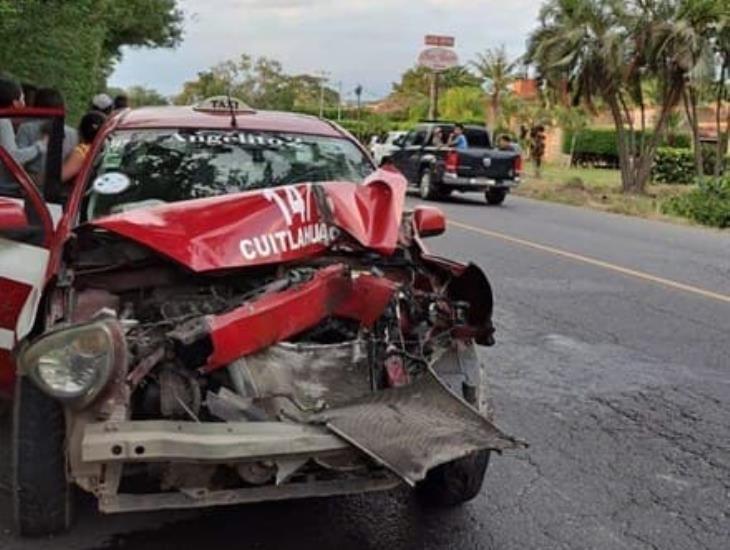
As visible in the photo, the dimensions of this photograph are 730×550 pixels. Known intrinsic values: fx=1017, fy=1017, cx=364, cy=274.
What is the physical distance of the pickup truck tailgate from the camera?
22891mm

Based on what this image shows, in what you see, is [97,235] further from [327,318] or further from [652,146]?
[652,146]

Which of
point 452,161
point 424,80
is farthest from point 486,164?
point 424,80

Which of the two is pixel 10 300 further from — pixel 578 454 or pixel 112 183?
pixel 578 454

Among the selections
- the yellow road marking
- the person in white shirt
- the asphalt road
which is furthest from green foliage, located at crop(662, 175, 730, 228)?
the person in white shirt

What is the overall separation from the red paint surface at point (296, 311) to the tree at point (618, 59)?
23664 mm

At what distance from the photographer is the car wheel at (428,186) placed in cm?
2377

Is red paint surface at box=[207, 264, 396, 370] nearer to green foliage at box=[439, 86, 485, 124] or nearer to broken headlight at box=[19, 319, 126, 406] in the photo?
broken headlight at box=[19, 319, 126, 406]

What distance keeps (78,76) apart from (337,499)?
17.3 meters

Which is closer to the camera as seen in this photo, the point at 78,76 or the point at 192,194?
the point at 192,194

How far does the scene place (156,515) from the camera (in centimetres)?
431

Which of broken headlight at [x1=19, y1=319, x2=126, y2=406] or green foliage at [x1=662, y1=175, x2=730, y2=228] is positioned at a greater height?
broken headlight at [x1=19, y1=319, x2=126, y2=406]

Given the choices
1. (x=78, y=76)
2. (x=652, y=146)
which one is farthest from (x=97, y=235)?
(x=652, y=146)

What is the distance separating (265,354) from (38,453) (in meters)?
0.90

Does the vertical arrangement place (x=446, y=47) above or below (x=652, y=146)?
above
